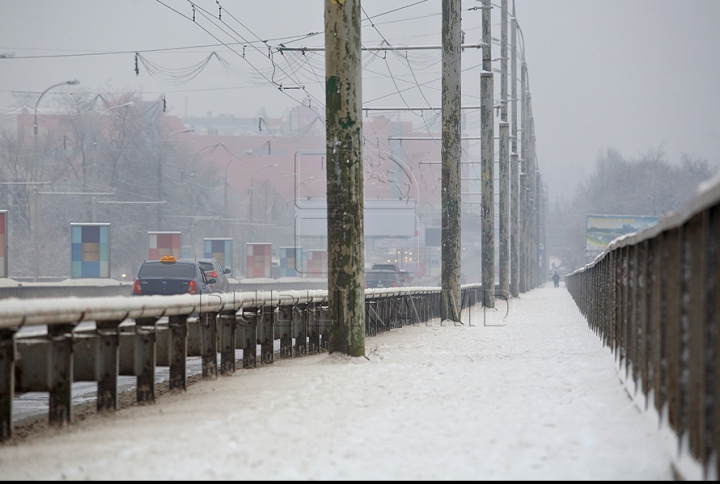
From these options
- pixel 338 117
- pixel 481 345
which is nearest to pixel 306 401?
pixel 338 117

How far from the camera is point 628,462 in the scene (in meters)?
6.04

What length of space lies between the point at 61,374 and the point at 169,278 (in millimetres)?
16762

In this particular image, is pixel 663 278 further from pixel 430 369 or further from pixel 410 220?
pixel 410 220

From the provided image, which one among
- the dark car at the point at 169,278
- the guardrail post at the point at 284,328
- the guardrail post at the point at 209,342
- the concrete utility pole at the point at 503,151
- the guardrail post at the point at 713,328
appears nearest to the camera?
the guardrail post at the point at 713,328

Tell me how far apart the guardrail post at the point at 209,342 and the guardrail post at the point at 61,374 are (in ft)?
10.9

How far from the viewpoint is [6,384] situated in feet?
25.1

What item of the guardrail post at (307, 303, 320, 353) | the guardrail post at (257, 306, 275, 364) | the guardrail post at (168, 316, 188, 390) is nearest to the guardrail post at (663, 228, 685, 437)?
the guardrail post at (168, 316, 188, 390)

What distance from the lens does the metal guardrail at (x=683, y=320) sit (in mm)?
4910

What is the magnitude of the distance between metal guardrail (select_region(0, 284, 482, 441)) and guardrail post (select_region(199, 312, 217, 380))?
11 millimetres

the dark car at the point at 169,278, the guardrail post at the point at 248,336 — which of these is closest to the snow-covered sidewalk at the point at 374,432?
the guardrail post at the point at 248,336

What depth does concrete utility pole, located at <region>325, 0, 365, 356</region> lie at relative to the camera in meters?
13.2

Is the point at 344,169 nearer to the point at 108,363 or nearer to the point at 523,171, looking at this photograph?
the point at 108,363

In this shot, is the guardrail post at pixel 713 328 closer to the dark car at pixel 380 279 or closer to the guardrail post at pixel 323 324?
the guardrail post at pixel 323 324

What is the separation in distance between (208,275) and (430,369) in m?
19.5
